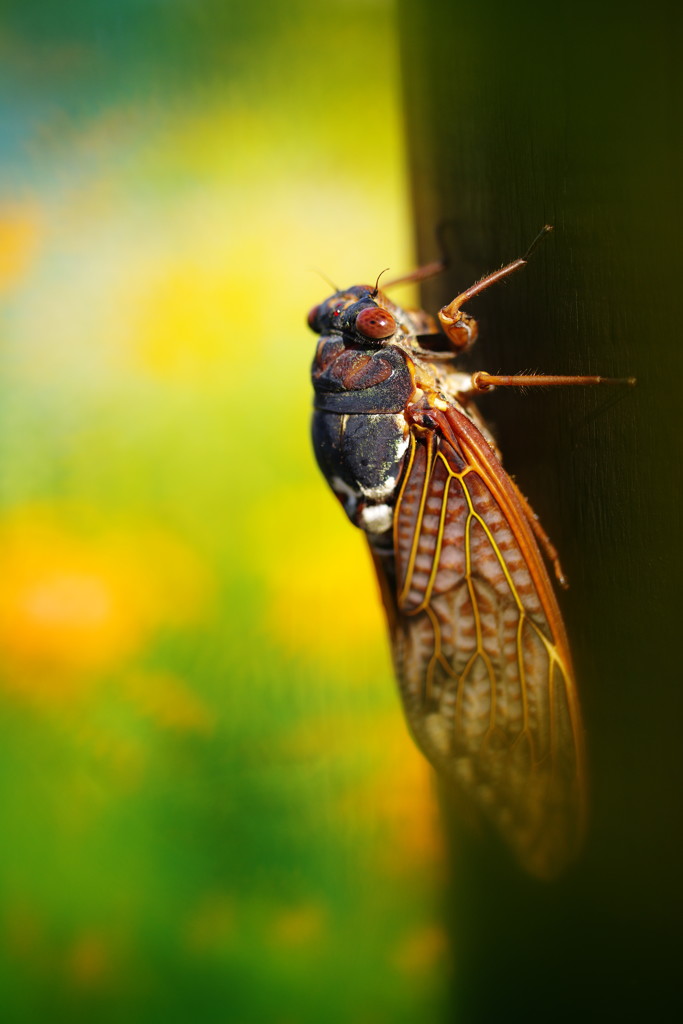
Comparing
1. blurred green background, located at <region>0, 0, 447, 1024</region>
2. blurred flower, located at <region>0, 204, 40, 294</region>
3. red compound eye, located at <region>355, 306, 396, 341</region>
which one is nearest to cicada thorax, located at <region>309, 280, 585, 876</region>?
red compound eye, located at <region>355, 306, 396, 341</region>

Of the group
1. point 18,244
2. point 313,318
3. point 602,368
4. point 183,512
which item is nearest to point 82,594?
point 183,512

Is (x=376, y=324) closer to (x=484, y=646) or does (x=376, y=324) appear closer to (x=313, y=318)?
(x=313, y=318)

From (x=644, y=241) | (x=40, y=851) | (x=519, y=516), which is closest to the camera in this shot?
(x=644, y=241)

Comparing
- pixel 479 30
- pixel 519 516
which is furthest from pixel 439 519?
pixel 479 30

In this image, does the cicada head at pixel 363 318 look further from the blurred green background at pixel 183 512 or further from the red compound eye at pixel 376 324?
the blurred green background at pixel 183 512

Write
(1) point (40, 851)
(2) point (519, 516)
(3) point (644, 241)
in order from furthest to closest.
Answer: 1. (1) point (40, 851)
2. (2) point (519, 516)
3. (3) point (644, 241)

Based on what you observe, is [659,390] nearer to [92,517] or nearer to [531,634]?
[531,634]

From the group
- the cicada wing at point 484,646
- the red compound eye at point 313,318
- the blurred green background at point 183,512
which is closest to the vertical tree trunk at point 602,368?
the cicada wing at point 484,646
